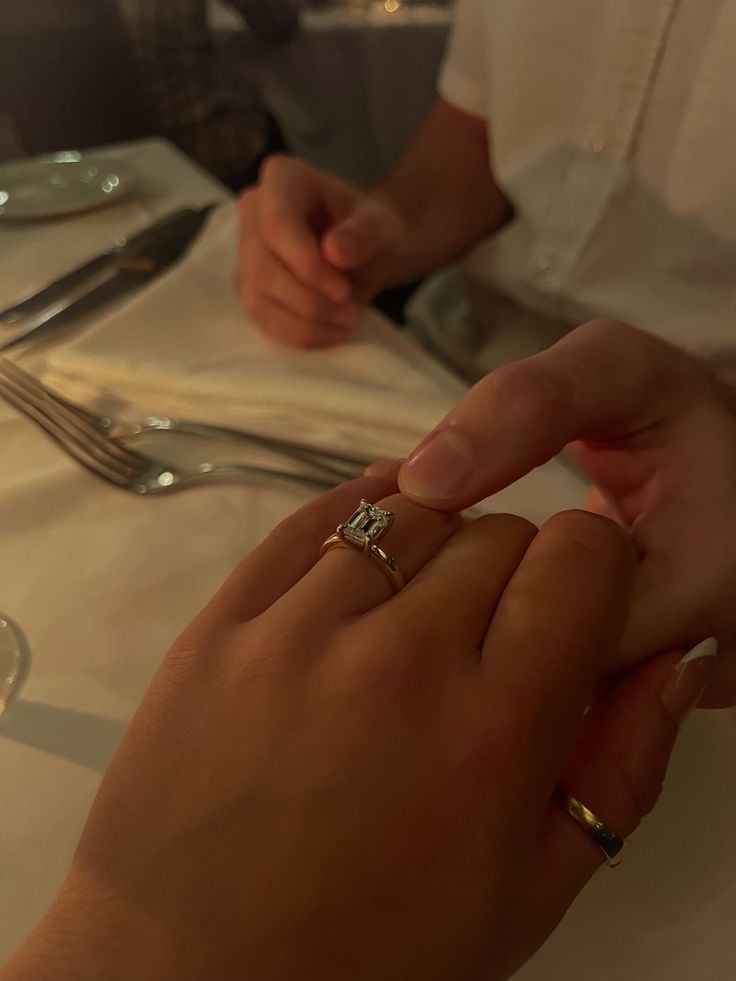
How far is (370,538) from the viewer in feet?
1.09

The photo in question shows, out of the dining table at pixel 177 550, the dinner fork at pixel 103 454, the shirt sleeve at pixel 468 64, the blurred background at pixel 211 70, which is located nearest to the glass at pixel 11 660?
the dining table at pixel 177 550

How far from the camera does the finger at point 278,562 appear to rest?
32cm

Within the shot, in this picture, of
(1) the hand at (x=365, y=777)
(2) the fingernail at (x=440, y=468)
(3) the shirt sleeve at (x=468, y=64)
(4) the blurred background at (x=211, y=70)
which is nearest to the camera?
(1) the hand at (x=365, y=777)

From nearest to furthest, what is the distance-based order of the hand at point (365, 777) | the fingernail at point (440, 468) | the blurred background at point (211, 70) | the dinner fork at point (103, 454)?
the hand at point (365, 777) → the fingernail at point (440, 468) → the dinner fork at point (103, 454) → the blurred background at point (211, 70)

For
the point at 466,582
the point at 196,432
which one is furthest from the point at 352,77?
the point at 466,582

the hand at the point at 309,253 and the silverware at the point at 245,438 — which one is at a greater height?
the hand at the point at 309,253

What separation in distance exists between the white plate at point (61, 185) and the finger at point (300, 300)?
12.0 inches

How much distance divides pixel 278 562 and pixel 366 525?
0.04 m

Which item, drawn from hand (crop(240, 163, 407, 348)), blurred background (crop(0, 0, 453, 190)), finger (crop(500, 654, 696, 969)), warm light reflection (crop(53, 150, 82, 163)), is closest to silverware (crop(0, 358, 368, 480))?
hand (crop(240, 163, 407, 348))

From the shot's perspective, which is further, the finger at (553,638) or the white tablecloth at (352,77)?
the white tablecloth at (352,77)

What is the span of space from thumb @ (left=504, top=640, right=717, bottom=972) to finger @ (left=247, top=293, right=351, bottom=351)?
1.11 feet

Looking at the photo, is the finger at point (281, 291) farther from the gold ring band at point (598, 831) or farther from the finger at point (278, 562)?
the gold ring band at point (598, 831)

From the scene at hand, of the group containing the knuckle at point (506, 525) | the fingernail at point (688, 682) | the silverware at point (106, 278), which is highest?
the knuckle at point (506, 525)

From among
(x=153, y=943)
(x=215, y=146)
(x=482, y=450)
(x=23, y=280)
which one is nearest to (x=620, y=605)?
(x=482, y=450)
